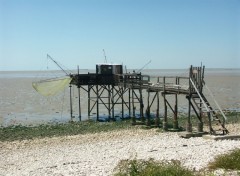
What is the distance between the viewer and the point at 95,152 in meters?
18.4

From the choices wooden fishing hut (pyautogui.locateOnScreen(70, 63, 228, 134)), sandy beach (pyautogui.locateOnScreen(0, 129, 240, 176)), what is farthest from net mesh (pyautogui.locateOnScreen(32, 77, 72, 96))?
sandy beach (pyautogui.locateOnScreen(0, 129, 240, 176))

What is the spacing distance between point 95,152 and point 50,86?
60.0 ft

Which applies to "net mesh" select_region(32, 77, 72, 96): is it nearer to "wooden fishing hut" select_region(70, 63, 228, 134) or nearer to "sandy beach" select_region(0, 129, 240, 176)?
"wooden fishing hut" select_region(70, 63, 228, 134)

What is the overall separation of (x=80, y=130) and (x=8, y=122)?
29.7 ft

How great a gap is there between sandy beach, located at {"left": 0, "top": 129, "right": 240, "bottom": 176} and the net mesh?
1065cm

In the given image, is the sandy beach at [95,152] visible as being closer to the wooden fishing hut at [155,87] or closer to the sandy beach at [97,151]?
the sandy beach at [97,151]

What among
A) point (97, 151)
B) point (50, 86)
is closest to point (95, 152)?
point (97, 151)

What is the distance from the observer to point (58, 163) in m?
16.1

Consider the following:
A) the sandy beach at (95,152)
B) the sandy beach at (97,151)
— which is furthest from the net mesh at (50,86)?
the sandy beach at (95,152)

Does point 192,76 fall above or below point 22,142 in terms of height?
above

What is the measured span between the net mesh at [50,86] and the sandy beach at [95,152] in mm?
10648

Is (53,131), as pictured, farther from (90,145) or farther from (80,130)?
(90,145)

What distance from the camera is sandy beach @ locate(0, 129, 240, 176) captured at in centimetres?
1473

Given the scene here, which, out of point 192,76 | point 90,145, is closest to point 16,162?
point 90,145
